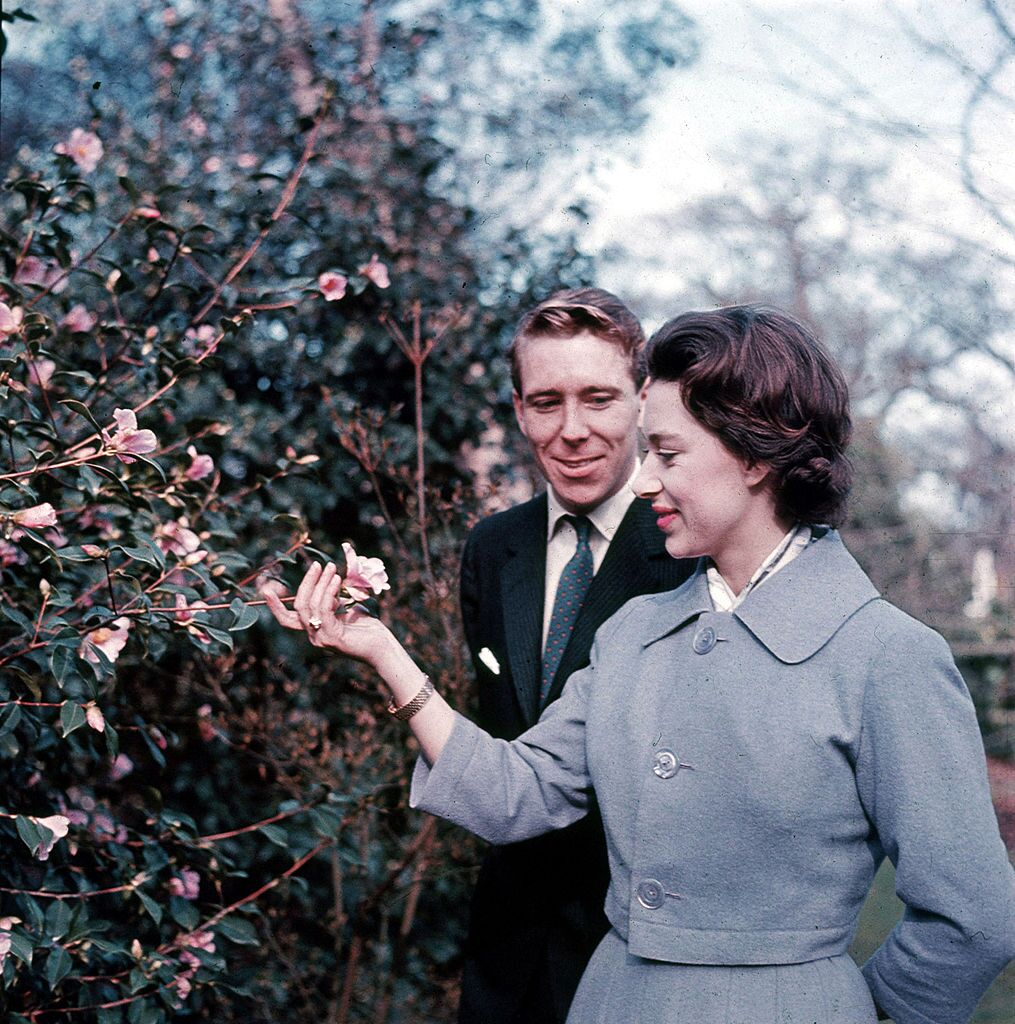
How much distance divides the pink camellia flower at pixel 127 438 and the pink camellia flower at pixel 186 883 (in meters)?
0.88

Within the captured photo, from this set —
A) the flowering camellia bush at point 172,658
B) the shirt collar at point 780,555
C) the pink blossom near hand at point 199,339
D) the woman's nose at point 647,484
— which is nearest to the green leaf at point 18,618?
the flowering camellia bush at point 172,658

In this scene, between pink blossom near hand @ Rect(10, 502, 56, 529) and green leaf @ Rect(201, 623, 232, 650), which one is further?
green leaf @ Rect(201, 623, 232, 650)

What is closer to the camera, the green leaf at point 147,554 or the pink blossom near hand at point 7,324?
the green leaf at point 147,554

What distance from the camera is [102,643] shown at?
5.72ft

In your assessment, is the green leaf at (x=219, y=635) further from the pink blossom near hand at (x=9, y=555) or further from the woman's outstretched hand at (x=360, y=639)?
the pink blossom near hand at (x=9, y=555)

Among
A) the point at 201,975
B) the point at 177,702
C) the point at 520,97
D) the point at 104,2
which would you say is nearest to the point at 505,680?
the point at 201,975

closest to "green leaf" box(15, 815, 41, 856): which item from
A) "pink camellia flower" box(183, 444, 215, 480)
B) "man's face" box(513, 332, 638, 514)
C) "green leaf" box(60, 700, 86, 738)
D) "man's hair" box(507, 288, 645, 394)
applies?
"green leaf" box(60, 700, 86, 738)

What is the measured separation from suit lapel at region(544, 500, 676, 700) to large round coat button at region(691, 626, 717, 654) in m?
0.43

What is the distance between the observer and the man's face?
2.14m

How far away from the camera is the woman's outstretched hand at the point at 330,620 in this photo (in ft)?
5.31

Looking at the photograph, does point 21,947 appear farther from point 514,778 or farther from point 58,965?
point 514,778

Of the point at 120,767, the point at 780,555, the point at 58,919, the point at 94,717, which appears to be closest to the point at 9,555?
the point at 94,717

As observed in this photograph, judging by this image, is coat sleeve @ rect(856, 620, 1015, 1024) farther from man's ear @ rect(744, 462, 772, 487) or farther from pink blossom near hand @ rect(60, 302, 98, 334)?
pink blossom near hand @ rect(60, 302, 98, 334)

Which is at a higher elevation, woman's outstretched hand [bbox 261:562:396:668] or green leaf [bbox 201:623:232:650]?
woman's outstretched hand [bbox 261:562:396:668]
